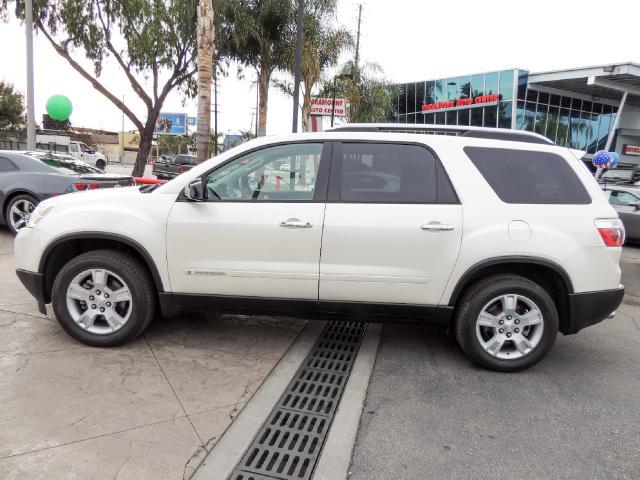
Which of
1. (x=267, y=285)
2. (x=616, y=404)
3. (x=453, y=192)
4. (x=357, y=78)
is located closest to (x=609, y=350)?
(x=616, y=404)

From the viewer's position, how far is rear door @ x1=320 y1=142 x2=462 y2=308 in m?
3.53

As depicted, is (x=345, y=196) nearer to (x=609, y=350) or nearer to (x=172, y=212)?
(x=172, y=212)

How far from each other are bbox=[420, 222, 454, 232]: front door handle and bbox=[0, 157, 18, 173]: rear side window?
7.41 meters

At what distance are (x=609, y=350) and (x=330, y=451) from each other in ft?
10.3

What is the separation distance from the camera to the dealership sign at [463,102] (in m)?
33.8

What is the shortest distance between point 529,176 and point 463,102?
3415cm

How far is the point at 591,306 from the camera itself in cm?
361

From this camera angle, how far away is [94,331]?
12.5 feet

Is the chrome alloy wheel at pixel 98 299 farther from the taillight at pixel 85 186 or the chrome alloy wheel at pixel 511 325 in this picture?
the taillight at pixel 85 186

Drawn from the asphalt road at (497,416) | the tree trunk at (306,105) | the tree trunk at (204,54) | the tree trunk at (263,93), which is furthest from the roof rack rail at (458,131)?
the tree trunk at (263,93)

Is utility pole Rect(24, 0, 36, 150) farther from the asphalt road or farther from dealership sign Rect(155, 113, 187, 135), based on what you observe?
dealership sign Rect(155, 113, 187, 135)

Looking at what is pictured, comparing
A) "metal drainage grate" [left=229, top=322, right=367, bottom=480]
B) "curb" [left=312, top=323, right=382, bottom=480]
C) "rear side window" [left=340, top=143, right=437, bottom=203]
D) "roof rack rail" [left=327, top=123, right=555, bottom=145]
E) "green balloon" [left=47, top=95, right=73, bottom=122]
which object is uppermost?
"green balloon" [left=47, top=95, right=73, bottom=122]

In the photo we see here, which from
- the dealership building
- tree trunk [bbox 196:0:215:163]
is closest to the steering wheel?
tree trunk [bbox 196:0:215:163]

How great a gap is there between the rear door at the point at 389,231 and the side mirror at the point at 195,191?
0.97m
